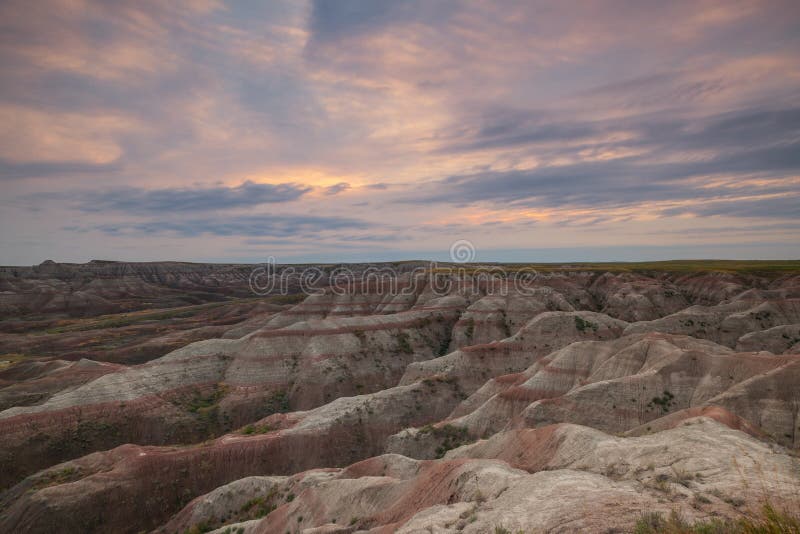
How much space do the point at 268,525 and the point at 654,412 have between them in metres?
31.3

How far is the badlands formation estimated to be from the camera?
1555cm

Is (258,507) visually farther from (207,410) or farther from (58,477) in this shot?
(207,410)

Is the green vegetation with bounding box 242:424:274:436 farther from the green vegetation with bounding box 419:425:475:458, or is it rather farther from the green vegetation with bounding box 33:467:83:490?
the green vegetation with bounding box 419:425:475:458

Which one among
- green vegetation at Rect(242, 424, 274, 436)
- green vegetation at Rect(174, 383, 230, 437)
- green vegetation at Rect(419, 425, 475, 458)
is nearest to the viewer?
green vegetation at Rect(419, 425, 475, 458)

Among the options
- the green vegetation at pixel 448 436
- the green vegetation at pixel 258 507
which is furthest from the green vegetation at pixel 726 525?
the green vegetation at pixel 448 436

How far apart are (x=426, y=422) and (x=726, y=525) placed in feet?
131

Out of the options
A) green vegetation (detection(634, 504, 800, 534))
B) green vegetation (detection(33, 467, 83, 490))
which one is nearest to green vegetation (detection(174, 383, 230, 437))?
green vegetation (detection(33, 467, 83, 490))

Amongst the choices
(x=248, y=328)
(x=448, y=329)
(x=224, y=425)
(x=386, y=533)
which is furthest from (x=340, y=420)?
(x=248, y=328)

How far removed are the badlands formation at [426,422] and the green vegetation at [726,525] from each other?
1.55 feet

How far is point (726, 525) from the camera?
364 inches

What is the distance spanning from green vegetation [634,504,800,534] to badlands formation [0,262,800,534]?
472 millimetres

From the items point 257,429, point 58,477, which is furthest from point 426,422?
point 58,477

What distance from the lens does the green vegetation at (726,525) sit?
6.56m

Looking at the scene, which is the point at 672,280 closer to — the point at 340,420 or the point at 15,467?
the point at 340,420
